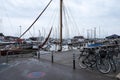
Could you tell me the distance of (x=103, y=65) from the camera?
399 inches

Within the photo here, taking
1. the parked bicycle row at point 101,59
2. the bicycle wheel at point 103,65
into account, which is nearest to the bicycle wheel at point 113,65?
the parked bicycle row at point 101,59

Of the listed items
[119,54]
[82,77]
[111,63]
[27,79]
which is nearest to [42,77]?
[27,79]

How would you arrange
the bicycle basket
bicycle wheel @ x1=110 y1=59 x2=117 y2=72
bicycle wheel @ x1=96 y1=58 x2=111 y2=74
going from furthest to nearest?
the bicycle basket → bicycle wheel @ x1=110 y1=59 x2=117 y2=72 → bicycle wheel @ x1=96 y1=58 x2=111 y2=74

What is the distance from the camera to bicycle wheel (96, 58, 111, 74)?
9854 mm

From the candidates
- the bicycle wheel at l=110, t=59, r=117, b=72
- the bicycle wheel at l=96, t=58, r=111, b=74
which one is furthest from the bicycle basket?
the bicycle wheel at l=110, t=59, r=117, b=72

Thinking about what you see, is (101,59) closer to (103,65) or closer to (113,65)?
(103,65)

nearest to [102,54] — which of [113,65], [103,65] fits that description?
[103,65]

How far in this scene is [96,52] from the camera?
10805 millimetres

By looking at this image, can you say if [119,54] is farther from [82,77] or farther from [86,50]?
[82,77]

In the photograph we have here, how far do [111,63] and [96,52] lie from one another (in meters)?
1.25

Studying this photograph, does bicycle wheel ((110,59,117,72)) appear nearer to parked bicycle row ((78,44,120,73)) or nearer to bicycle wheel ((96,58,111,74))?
parked bicycle row ((78,44,120,73))

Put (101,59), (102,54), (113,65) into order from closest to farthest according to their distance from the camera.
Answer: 1. (113,65)
2. (101,59)
3. (102,54)

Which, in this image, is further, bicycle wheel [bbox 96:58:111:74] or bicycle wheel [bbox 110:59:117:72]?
bicycle wheel [bbox 110:59:117:72]

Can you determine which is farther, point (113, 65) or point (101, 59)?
point (101, 59)
